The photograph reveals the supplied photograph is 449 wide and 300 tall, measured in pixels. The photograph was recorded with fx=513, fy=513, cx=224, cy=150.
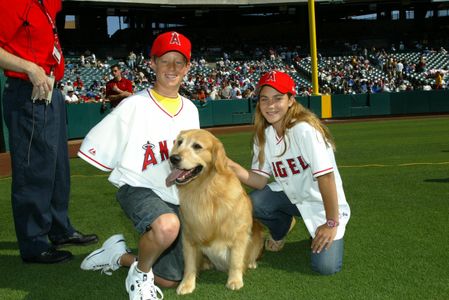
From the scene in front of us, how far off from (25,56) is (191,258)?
190 centimetres

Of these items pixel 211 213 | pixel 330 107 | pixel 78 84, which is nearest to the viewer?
pixel 211 213

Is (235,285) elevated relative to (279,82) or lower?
lower

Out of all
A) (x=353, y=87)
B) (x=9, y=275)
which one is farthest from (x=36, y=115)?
(x=353, y=87)

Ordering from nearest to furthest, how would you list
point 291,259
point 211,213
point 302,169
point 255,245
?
point 211,213 < point 255,245 < point 302,169 < point 291,259

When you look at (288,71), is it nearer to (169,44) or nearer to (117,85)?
(117,85)

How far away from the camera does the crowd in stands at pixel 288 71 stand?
26844 millimetres

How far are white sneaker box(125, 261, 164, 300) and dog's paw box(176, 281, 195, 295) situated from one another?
159mm

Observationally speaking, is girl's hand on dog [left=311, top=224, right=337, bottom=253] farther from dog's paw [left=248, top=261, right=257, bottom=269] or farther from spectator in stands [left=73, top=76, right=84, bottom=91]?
spectator in stands [left=73, top=76, right=84, bottom=91]

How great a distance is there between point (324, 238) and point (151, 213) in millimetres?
1299

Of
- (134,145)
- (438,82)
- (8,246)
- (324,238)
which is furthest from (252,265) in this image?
(438,82)

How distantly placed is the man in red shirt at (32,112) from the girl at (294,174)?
143 cm

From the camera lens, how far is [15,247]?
15.1ft

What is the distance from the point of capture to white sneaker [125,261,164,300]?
316 cm

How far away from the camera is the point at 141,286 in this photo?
3188 millimetres
